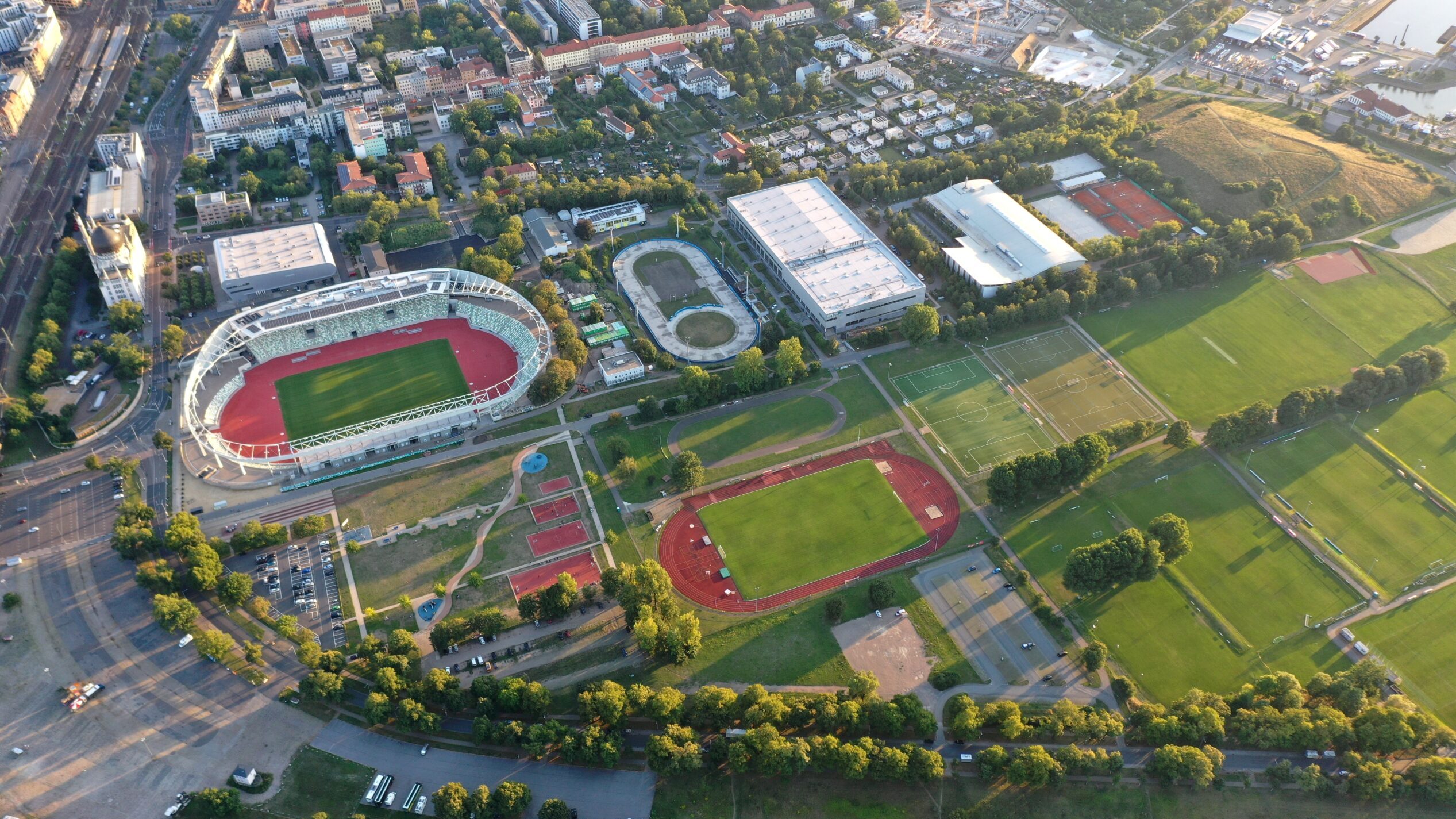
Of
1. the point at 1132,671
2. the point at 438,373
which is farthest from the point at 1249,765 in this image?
the point at 438,373

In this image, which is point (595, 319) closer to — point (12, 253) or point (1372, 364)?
point (12, 253)

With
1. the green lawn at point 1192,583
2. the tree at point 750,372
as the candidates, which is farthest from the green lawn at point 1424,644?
the tree at point 750,372

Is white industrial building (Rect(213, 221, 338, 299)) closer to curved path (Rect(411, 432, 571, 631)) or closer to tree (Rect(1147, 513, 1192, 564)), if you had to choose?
curved path (Rect(411, 432, 571, 631))

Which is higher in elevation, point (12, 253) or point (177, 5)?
point (177, 5)

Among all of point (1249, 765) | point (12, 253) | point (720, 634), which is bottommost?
point (1249, 765)

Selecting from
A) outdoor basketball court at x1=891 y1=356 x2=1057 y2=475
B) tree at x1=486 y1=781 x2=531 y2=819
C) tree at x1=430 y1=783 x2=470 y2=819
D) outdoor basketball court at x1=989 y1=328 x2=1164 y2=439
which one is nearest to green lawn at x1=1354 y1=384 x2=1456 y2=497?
outdoor basketball court at x1=989 y1=328 x2=1164 y2=439

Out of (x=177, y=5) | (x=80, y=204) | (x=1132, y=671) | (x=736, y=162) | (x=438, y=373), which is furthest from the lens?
(x=177, y=5)

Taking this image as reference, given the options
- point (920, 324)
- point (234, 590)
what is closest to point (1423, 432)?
point (920, 324)

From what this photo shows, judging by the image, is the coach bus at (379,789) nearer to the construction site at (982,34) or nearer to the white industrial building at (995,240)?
the white industrial building at (995,240)

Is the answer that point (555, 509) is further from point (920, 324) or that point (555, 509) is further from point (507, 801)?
point (920, 324)
